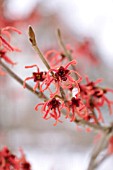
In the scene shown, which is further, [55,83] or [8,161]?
[8,161]

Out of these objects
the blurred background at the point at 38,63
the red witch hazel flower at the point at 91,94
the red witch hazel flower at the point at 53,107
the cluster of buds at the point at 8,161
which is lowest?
the cluster of buds at the point at 8,161

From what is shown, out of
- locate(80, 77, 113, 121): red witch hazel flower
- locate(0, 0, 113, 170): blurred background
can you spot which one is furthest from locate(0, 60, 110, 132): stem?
locate(0, 0, 113, 170): blurred background

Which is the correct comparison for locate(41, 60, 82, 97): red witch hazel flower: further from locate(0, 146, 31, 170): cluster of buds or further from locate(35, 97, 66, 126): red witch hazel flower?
locate(0, 146, 31, 170): cluster of buds

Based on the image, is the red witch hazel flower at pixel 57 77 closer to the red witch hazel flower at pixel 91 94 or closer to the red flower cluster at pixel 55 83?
the red flower cluster at pixel 55 83

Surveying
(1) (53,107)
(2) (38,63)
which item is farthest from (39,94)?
(2) (38,63)

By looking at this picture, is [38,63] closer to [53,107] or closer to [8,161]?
[8,161]

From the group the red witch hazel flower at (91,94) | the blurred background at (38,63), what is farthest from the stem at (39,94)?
the blurred background at (38,63)

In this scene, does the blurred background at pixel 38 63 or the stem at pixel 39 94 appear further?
the blurred background at pixel 38 63

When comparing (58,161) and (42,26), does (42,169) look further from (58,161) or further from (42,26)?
(42,26)

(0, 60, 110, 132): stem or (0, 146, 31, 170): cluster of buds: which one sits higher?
(0, 60, 110, 132): stem
